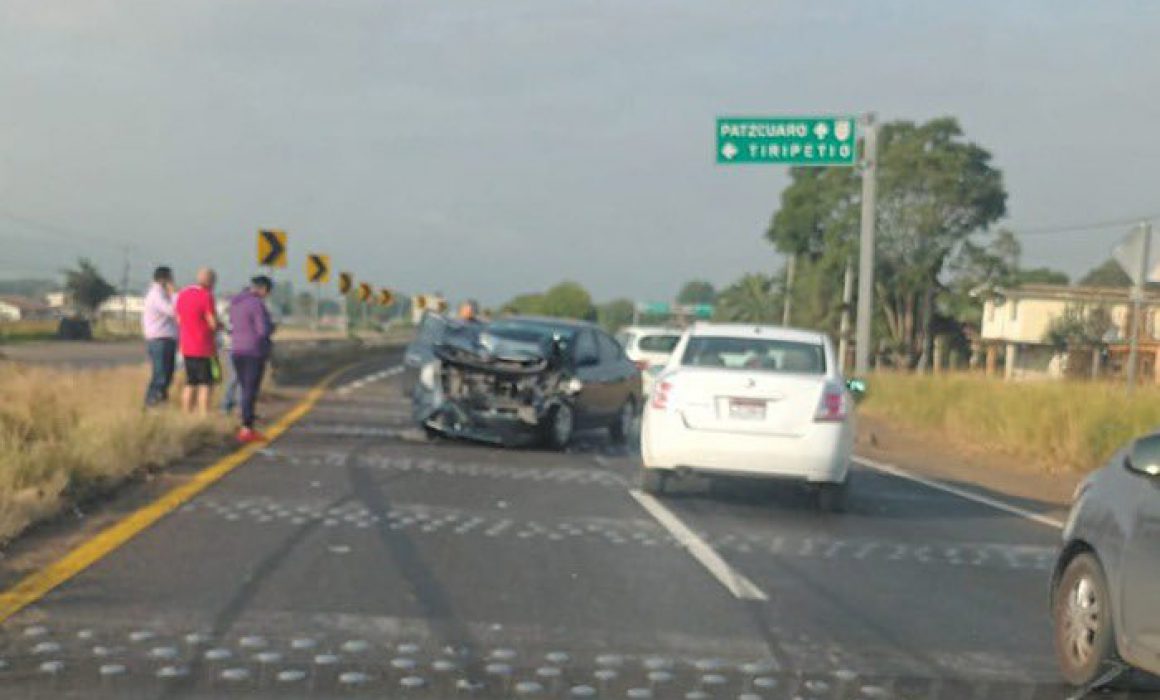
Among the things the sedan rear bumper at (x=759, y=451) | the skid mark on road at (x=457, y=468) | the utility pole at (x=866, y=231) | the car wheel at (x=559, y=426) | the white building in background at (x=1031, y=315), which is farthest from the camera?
the white building in background at (x=1031, y=315)

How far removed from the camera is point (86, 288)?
75.2 meters

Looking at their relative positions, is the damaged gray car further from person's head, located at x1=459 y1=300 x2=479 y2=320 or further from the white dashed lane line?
the white dashed lane line

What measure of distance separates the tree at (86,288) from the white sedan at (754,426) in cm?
6880

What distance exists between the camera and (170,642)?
19.9ft

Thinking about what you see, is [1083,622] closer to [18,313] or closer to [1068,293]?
[18,313]

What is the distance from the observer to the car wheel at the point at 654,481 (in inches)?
463

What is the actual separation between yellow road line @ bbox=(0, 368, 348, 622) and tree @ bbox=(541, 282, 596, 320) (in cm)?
11817

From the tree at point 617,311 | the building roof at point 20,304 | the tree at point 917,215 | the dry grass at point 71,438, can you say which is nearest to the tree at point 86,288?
→ the building roof at point 20,304

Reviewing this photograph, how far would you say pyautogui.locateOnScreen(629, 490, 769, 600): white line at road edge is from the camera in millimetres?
7773

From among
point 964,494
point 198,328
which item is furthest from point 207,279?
point 964,494

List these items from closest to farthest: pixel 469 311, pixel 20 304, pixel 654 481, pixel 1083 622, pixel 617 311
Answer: pixel 1083 622
pixel 654 481
pixel 469 311
pixel 20 304
pixel 617 311

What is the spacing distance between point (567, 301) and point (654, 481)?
128 metres

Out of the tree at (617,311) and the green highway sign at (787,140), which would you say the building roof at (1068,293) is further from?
the tree at (617,311)

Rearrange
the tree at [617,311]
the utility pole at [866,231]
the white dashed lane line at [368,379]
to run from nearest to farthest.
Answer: the white dashed lane line at [368,379], the utility pole at [866,231], the tree at [617,311]
